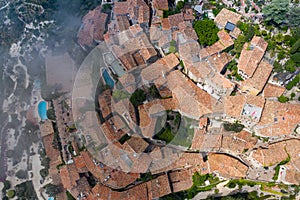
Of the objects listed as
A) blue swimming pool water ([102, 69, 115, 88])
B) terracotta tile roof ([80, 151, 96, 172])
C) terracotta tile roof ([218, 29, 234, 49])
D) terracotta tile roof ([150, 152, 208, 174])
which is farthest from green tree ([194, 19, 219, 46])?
terracotta tile roof ([80, 151, 96, 172])

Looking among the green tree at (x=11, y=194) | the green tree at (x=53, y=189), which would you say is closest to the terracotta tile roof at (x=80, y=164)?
the green tree at (x=53, y=189)

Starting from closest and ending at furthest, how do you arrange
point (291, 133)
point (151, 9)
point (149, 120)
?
point (291, 133), point (149, 120), point (151, 9)

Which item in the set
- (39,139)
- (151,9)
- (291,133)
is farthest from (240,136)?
(39,139)

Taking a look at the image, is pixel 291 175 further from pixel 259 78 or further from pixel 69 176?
pixel 69 176

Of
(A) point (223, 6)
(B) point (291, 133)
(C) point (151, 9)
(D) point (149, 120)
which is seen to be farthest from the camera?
(C) point (151, 9)

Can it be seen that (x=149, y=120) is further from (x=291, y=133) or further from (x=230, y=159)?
(x=291, y=133)

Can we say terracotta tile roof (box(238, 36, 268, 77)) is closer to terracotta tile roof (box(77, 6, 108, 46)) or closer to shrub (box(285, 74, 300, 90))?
shrub (box(285, 74, 300, 90))
